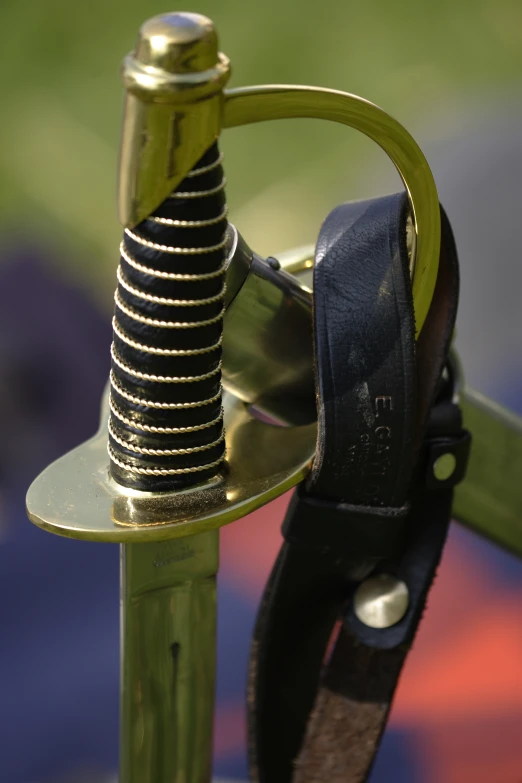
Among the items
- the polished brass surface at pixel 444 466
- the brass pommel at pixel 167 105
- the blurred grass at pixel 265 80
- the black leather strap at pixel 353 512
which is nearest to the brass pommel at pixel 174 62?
the brass pommel at pixel 167 105

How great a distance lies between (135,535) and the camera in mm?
327

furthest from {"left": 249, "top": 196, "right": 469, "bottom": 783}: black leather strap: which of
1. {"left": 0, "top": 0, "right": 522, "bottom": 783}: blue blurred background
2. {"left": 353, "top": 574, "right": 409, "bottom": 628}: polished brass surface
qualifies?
{"left": 0, "top": 0, "right": 522, "bottom": 783}: blue blurred background

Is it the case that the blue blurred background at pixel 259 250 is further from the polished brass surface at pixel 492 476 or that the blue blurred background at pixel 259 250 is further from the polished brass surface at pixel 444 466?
the polished brass surface at pixel 444 466

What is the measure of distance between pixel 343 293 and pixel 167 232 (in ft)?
0.28

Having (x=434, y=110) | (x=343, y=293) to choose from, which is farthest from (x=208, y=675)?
(x=434, y=110)

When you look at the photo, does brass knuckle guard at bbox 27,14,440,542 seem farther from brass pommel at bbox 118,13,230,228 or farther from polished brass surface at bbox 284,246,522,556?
polished brass surface at bbox 284,246,522,556

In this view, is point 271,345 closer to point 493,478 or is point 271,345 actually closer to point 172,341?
point 172,341

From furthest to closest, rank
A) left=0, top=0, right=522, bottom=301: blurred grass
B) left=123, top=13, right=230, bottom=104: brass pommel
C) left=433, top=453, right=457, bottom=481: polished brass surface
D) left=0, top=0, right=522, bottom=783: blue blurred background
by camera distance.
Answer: left=0, top=0, right=522, bottom=301: blurred grass → left=0, top=0, right=522, bottom=783: blue blurred background → left=433, top=453, right=457, bottom=481: polished brass surface → left=123, top=13, right=230, bottom=104: brass pommel

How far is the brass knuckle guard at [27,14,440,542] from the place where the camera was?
0.29m

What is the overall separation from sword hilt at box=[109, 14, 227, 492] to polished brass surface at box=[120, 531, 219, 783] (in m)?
0.04

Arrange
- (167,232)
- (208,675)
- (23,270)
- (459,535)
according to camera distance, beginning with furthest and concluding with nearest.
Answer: (23,270) < (459,535) < (208,675) < (167,232)

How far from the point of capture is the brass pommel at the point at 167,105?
28 cm

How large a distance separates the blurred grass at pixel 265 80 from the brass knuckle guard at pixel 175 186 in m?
0.82

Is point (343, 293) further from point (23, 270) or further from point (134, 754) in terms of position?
point (23, 270)
